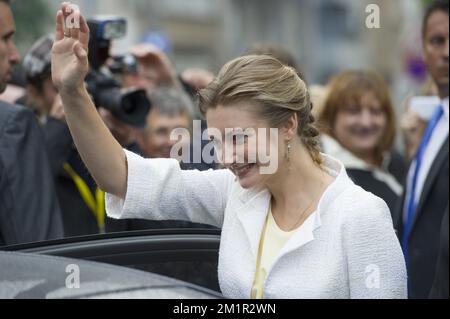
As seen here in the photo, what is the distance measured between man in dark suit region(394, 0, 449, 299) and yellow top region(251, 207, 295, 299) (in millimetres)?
1774

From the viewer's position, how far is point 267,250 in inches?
103

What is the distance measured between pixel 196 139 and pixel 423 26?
163cm

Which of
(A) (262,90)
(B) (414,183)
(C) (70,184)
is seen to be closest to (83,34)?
(A) (262,90)

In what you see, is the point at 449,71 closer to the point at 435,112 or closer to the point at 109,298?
the point at 435,112

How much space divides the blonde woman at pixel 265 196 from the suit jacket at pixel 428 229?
1.64 metres

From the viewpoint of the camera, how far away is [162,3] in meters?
29.4

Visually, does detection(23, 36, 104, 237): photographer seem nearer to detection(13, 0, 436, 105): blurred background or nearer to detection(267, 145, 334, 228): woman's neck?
detection(267, 145, 334, 228): woman's neck

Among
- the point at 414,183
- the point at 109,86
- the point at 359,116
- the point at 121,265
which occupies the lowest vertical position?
the point at 414,183

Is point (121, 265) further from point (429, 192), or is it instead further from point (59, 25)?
point (429, 192)

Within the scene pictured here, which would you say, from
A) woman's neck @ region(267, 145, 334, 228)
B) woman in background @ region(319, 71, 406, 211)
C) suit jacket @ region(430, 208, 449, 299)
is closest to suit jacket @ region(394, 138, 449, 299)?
suit jacket @ region(430, 208, 449, 299)

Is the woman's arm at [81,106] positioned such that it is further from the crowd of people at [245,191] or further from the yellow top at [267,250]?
Answer: the yellow top at [267,250]

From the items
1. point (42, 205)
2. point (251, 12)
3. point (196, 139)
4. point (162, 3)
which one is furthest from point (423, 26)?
point (251, 12)

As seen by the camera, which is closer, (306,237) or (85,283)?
(85,283)

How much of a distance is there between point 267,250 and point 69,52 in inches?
28.2
